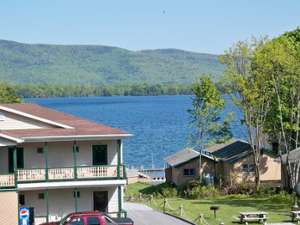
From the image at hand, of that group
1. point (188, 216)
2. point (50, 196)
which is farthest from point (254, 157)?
point (50, 196)

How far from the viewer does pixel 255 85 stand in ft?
218

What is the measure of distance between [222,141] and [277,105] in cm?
1533

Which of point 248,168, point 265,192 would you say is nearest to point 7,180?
point 265,192

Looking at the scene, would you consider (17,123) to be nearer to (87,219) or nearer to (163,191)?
(87,219)

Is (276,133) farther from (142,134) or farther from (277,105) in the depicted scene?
(142,134)

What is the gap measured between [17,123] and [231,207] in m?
15.7

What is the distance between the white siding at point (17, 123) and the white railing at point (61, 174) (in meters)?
2.79

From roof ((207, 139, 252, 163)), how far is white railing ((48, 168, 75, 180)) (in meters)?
30.1

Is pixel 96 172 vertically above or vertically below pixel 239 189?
above

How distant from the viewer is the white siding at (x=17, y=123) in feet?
147

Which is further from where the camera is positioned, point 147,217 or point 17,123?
point 147,217

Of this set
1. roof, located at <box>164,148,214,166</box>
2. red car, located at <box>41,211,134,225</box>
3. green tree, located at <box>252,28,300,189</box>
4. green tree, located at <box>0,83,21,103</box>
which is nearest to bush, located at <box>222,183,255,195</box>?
green tree, located at <box>252,28,300,189</box>

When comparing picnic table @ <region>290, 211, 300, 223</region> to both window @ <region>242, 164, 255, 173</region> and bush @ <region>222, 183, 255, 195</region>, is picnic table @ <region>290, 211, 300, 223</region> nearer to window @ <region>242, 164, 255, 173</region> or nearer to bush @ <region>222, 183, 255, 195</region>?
bush @ <region>222, 183, 255, 195</region>

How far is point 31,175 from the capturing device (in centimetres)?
4366
